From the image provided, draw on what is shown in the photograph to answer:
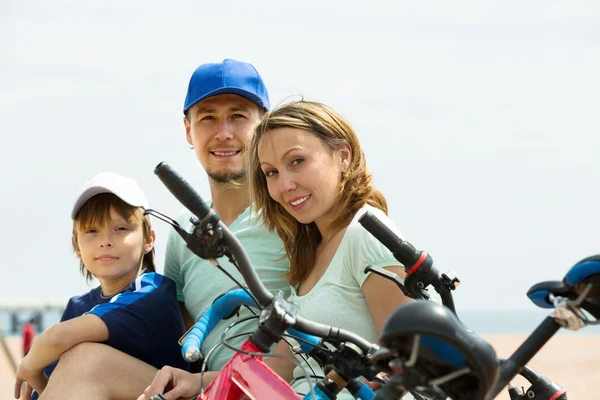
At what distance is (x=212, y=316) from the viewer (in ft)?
10.5

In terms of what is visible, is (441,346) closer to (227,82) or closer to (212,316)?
(212,316)

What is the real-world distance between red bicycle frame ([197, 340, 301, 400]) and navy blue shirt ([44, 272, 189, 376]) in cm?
134

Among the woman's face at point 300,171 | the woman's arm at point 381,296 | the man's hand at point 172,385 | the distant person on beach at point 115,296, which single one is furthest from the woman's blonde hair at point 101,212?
the woman's arm at point 381,296

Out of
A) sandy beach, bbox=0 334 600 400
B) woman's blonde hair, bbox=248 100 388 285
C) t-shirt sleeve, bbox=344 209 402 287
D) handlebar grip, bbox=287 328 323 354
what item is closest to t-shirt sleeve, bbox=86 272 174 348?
woman's blonde hair, bbox=248 100 388 285

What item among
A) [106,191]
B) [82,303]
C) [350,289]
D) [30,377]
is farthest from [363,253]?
[82,303]

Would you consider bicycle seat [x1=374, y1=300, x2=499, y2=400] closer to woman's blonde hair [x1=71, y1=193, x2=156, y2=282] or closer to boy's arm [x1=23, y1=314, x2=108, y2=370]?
boy's arm [x1=23, y1=314, x2=108, y2=370]

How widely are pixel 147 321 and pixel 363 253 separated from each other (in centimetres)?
119

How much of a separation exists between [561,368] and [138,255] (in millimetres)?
18398

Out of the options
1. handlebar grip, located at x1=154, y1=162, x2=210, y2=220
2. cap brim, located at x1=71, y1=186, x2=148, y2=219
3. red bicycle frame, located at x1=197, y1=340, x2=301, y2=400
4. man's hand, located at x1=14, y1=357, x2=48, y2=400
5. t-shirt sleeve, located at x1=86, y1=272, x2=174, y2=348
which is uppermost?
handlebar grip, located at x1=154, y1=162, x2=210, y2=220

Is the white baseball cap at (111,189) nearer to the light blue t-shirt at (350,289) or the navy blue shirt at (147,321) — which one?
the navy blue shirt at (147,321)

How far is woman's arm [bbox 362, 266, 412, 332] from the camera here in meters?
3.20

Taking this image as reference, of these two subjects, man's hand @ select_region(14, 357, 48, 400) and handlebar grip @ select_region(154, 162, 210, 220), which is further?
man's hand @ select_region(14, 357, 48, 400)

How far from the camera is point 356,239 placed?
11.0 feet

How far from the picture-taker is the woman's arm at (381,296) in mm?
3203
